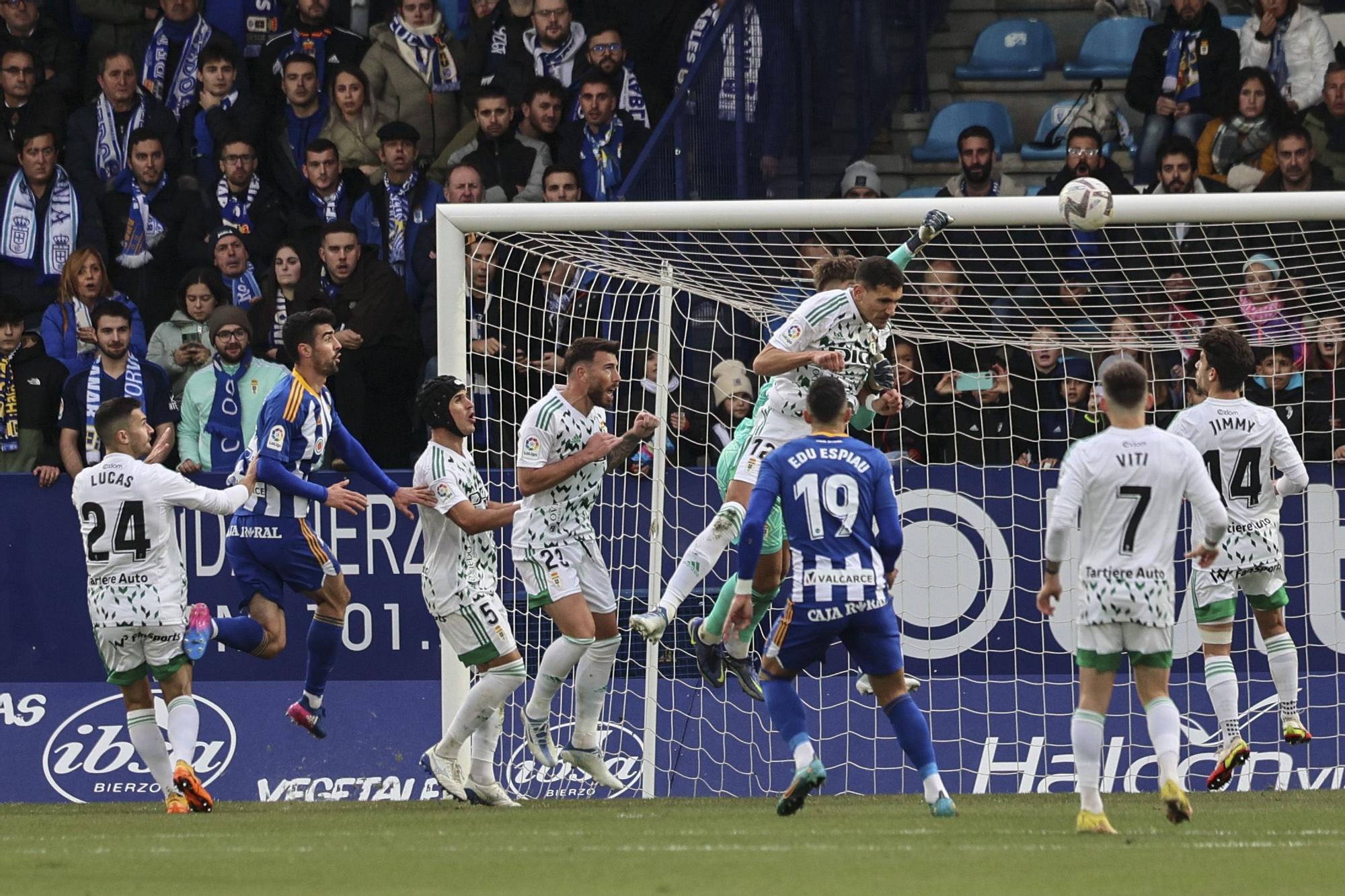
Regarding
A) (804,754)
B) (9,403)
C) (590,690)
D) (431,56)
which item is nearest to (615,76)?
(431,56)

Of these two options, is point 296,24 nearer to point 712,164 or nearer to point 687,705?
point 712,164

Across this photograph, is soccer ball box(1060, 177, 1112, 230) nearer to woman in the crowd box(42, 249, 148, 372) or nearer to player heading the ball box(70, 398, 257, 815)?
player heading the ball box(70, 398, 257, 815)

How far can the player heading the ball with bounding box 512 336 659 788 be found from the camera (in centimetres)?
1051

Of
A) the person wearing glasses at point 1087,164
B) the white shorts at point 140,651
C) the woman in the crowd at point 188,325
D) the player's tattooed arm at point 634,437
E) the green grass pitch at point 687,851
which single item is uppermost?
the person wearing glasses at point 1087,164

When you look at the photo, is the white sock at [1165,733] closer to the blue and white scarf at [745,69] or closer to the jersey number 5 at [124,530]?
the jersey number 5 at [124,530]

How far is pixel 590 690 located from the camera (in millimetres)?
10859

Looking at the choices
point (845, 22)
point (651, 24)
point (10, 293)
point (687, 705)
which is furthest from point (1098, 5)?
point (10, 293)

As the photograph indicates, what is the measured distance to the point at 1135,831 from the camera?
8.27m

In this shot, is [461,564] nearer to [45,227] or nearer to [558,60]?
[45,227]

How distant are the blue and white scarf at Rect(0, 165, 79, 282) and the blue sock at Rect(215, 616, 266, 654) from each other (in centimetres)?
508

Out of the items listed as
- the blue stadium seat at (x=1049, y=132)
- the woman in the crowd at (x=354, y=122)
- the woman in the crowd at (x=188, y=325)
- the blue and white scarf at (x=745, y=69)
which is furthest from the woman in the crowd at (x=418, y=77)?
the blue stadium seat at (x=1049, y=132)

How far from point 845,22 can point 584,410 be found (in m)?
6.65

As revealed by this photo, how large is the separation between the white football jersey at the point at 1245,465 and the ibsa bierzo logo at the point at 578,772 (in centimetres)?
374

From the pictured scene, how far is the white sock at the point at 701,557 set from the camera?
10781 mm
